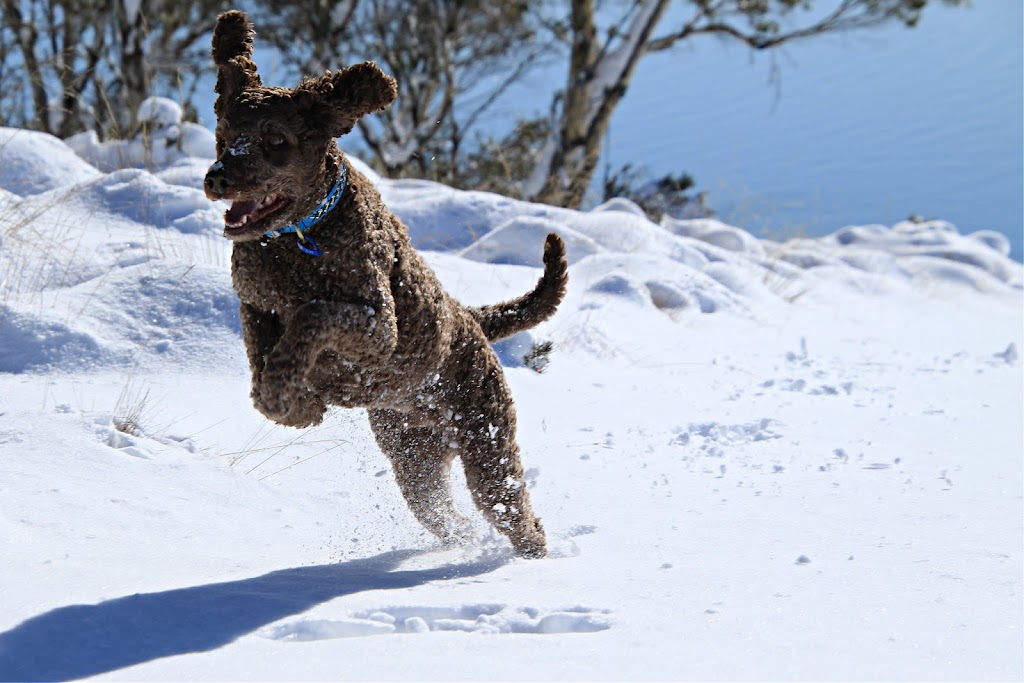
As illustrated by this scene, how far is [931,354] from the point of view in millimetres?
7523

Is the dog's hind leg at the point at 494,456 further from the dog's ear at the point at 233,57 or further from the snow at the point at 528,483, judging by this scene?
the dog's ear at the point at 233,57

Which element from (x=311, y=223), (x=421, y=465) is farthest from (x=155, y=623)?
(x=421, y=465)

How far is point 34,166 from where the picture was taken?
6734 mm

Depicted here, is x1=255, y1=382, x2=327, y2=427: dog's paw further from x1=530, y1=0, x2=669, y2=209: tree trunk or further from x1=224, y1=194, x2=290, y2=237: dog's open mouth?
x1=530, y1=0, x2=669, y2=209: tree trunk

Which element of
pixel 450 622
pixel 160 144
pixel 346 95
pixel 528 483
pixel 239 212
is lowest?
pixel 450 622

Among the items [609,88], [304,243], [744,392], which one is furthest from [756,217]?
[304,243]

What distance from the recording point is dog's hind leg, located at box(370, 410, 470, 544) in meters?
3.48

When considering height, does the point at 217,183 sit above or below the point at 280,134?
below

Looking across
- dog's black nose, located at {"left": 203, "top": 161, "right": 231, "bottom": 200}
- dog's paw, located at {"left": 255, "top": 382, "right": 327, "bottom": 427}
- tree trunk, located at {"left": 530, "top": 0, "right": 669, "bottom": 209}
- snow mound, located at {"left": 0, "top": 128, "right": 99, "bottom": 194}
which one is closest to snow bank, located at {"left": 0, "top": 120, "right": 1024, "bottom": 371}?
snow mound, located at {"left": 0, "top": 128, "right": 99, "bottom": 194}

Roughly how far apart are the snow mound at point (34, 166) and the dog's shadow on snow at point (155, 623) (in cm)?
447

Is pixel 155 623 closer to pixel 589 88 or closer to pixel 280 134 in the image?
Result: pixel 280 134

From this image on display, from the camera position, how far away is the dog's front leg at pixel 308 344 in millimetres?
2666

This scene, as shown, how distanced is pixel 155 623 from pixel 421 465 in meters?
1.20

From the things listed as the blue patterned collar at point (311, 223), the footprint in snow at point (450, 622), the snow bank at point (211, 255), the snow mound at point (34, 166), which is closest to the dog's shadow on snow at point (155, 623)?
the footprint in snow at point (450, 622)
